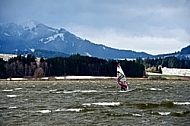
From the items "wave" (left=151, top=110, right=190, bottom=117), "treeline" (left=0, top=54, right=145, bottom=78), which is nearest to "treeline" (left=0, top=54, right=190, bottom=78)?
"treeline" (left=0, top=54, right=145, bottom=78)

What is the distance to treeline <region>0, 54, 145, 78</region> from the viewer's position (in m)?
181

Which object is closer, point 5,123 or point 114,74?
point 5,123

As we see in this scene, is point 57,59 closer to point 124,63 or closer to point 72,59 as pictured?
point 72,59

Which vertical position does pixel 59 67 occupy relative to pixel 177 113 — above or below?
above

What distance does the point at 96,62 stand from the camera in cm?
19912

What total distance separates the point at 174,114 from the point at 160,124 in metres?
7.78

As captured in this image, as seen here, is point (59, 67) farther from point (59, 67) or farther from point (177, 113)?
point (177, 113)

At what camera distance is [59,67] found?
186 meters

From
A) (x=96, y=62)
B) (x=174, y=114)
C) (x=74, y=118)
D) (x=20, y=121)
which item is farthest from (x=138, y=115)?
→ (x=96, y=62)

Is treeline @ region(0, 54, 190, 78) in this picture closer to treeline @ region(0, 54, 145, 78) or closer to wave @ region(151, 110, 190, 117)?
treeline @ region(0, 54, 145, 78)

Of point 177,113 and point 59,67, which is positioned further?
point 59,67

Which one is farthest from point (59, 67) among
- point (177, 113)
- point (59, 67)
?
point (177, 113)

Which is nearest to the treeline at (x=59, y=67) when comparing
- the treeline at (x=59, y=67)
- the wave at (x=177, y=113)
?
the treeline at (x=59, y=67)

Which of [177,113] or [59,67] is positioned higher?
[59,67]
